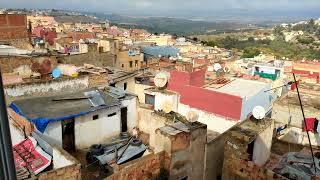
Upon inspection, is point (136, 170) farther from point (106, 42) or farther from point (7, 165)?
point (106, 42)

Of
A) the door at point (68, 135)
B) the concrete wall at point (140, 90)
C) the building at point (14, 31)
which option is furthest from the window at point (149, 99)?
the building at point (14, 31)

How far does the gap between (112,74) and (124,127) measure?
9.82 metres

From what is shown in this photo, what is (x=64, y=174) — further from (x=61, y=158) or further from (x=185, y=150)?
(x=185, y=150)

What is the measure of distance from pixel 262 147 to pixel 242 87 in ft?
37.4

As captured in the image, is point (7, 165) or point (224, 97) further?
point (224, 97)

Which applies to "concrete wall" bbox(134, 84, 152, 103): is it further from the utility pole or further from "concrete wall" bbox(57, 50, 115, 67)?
the utility pole

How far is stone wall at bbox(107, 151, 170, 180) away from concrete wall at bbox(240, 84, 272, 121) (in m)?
11.0

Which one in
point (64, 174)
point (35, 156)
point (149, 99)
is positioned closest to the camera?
point (64, 174)

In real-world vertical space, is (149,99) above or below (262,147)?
above

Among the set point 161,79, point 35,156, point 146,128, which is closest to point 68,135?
point 35,156

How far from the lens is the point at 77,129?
15.3 m

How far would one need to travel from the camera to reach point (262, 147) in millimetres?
15133

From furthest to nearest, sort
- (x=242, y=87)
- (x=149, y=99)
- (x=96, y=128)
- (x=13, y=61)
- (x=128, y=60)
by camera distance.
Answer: (x=128, y=60), (x=242, y=87), (x=149, y=99), (x=13, y=61), (x=96, y=128)

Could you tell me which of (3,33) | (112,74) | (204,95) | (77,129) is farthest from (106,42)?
(77,129)
